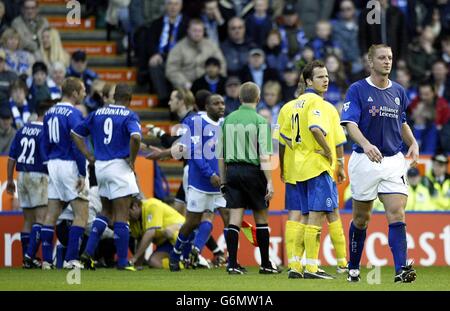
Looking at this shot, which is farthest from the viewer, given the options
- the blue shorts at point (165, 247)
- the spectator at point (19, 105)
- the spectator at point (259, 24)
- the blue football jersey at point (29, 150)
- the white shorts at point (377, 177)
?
the spectator at point (259, 24)

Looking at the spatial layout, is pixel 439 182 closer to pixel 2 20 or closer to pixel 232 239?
pixel 232 239

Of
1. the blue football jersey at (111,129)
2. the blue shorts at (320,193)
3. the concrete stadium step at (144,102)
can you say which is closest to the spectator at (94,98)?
the concrete stadium step at (144,102)

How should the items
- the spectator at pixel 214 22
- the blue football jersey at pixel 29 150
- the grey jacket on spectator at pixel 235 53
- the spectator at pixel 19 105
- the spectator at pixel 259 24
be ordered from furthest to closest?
the spectator at pixel 259 24
the spectator at pixel 214 22
the grey jacket on spectator at pixel 235 53
the spectator at pixel 19 105
the blue football jersey at pixel 29 150

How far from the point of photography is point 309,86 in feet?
52.5

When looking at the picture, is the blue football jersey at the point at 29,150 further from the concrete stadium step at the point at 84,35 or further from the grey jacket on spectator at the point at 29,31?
the concrete stadium step at the point at 84,35

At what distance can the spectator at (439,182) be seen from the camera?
2205cm

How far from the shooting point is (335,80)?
2452 cm

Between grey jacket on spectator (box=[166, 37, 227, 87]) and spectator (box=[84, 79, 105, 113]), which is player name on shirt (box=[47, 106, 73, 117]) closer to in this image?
spectator (box=[84, 79, 105, 113])

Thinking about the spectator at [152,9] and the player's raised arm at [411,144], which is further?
the spectator at [152,9]

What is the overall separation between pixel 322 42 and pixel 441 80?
7.48 feet

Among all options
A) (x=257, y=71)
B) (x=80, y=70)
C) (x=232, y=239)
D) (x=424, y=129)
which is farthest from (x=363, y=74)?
(x=232, y=239)

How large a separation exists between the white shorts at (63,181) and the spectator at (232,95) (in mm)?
5316

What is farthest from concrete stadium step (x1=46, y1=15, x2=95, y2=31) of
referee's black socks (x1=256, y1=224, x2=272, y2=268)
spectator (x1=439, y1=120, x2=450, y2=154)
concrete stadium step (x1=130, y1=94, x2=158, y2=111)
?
referee's black socks (x1=256, y1=224, x2=272, y2=268)

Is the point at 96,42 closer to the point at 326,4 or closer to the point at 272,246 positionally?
the point at 326,4
